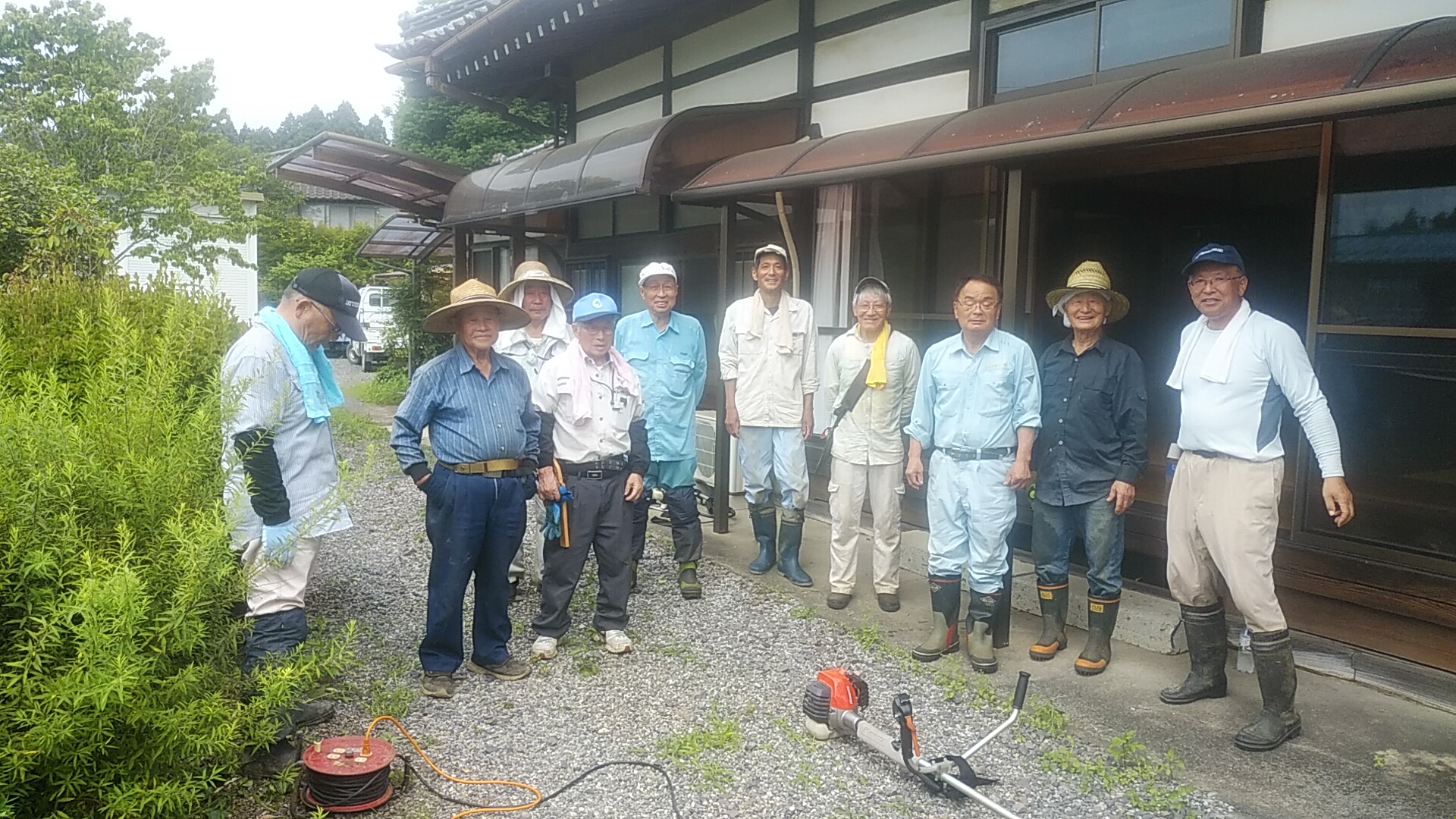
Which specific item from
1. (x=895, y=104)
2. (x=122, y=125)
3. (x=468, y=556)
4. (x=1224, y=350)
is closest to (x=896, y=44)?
(x=895, y=104)

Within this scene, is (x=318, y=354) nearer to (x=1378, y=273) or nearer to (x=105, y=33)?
(x=1378, y=273)

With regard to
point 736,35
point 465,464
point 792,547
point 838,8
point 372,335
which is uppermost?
point 736,35

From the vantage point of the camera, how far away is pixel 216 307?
558 cm

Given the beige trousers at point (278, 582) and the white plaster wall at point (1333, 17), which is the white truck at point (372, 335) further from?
the white plaster wall at point (1333, 17)

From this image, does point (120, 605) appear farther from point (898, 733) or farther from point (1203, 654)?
point (1203, 654)

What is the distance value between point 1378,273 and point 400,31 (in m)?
9.79

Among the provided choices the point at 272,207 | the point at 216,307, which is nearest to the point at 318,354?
the point at 216,307

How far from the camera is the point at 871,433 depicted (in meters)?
5.17

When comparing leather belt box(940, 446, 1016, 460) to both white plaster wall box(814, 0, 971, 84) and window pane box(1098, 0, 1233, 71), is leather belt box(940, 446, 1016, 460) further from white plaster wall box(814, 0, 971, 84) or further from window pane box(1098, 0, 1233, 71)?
white plaster wall box(814, 0, 971, 84)

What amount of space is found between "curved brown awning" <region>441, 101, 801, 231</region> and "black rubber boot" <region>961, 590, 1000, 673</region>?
3.84 metres

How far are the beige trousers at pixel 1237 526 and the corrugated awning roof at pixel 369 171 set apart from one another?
813 centimetres

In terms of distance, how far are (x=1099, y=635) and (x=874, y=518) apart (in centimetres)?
137

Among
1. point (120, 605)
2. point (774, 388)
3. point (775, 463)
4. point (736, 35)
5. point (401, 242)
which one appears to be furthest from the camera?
point (401, 242)

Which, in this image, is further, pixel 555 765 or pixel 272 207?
pixel 272 207
